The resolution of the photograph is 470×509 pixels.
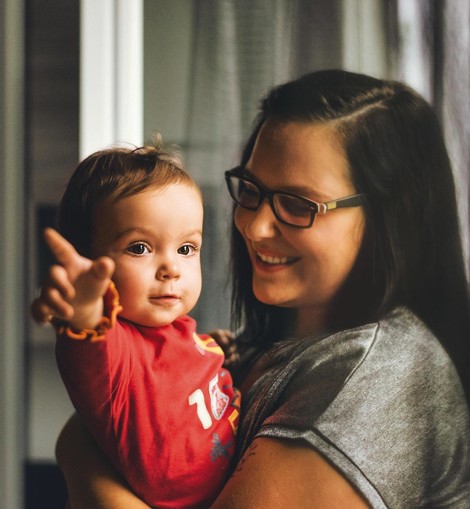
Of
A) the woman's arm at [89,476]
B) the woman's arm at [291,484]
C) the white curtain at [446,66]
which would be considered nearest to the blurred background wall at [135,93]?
the white curtain at [446,66]

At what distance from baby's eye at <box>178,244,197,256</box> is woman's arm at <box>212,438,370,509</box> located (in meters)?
0.19

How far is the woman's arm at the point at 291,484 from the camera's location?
0.62 metres

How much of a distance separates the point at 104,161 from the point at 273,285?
0.20 m

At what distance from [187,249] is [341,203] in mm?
151

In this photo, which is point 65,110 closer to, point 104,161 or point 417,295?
point 104,161

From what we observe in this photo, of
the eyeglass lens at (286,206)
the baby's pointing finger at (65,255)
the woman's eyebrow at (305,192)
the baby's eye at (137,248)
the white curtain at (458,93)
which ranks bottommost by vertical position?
the baby's eye at (137,248)

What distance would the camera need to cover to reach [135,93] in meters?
0.86

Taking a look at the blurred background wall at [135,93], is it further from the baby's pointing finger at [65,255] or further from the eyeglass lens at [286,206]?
the baby's pointing finger at [65,255]

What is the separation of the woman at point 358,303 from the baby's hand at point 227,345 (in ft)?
0.34

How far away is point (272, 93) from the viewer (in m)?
0.70

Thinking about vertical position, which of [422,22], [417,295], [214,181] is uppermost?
[422,22]

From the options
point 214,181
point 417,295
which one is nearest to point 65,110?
point 214,181

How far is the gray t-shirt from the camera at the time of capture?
0.62 meters

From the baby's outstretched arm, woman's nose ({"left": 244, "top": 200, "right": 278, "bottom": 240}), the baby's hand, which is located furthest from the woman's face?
the baby's outstretched arm
